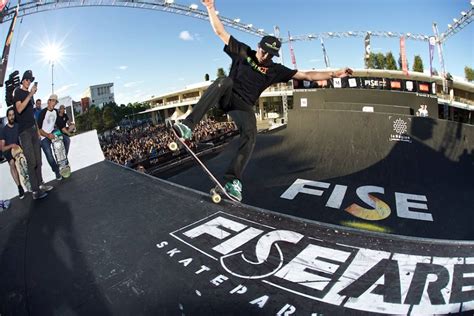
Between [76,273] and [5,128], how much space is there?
133 inches

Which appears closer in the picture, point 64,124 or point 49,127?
point 49,127

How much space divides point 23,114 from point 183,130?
9.03 feet

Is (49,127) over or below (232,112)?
over

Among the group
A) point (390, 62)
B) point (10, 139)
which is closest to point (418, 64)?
point (390, 62)

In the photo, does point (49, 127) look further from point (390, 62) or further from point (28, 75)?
point (390, 62)

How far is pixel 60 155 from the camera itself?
5426 mm

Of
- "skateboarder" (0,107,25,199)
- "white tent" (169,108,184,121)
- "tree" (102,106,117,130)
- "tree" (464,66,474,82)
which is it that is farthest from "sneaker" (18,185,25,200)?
"tree" (464,66,474,82)

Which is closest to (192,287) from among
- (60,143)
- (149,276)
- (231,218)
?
(149,276)

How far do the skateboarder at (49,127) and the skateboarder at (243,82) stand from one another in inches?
133

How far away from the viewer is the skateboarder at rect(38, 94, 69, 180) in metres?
5.14

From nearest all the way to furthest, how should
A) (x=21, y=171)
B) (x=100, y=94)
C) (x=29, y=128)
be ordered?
1. (x=29, y=128)
2. (x=21, y=171)
3. (x=100, y=94)

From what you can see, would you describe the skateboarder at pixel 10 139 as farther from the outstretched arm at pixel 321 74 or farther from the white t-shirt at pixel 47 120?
the outstretched arm at pixel 321 74

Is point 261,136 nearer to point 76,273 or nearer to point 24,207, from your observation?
point 24,207

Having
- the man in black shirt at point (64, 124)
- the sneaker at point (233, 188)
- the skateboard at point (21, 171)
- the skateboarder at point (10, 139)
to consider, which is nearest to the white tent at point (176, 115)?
Answer: the man in black shirt at point (64, 124)
